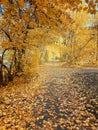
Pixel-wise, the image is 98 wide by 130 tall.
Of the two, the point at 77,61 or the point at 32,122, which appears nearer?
the point at 32,122

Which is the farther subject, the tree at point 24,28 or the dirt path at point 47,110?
the tree at point 24,28

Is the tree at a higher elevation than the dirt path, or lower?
higher

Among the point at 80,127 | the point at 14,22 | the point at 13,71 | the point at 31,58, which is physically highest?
the point at 14,22

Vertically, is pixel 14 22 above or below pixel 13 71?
above

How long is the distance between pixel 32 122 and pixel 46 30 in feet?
27.0

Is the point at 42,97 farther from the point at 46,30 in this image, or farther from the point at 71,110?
the point at 46,30

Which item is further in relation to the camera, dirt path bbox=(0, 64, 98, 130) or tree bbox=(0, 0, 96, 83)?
tree bbox=(0, 0, 96, 83)

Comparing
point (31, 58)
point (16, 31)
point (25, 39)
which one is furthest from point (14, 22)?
point (31, 58)

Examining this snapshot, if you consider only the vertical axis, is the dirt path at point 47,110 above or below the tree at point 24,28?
below

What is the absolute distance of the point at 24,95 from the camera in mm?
8609

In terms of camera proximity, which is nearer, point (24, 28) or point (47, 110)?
point (47, 110)

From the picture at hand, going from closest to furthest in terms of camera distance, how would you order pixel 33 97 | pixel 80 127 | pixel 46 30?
pixel 80 127
pixel 33 97
pixel 46 30

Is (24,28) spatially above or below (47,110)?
above

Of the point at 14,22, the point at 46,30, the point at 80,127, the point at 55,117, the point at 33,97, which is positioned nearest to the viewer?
the point at 80,127
